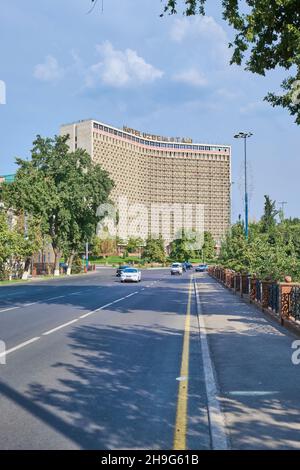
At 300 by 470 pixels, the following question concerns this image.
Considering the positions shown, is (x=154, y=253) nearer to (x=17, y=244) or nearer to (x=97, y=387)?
(x=17, y=244)

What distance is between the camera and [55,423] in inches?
236

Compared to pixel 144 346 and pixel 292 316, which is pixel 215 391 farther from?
pixel 292 316

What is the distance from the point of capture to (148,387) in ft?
25.7

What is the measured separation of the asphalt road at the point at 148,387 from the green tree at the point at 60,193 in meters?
52.1

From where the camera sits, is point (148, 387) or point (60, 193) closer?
point (148, 387)

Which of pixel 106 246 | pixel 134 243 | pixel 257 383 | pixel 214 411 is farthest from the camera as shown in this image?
pixel 134 243

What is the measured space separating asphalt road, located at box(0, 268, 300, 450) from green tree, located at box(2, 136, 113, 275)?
5210 centimetres

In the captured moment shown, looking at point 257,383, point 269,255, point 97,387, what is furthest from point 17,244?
point 257,383

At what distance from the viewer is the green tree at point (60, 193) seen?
65812mm

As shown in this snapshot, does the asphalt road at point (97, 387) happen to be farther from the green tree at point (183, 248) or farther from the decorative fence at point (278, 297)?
the green tree at point (183, 248)

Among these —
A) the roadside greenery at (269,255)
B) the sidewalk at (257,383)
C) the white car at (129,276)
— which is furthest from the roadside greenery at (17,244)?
the sidewalk at (257,383)

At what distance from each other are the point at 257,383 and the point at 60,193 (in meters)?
64.5

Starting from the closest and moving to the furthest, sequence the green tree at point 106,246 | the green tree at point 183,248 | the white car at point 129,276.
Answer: the white car at point 129,276
the green tree at point 183,248
the green tree at point 106,246

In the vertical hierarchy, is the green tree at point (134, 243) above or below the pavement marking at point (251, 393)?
above
